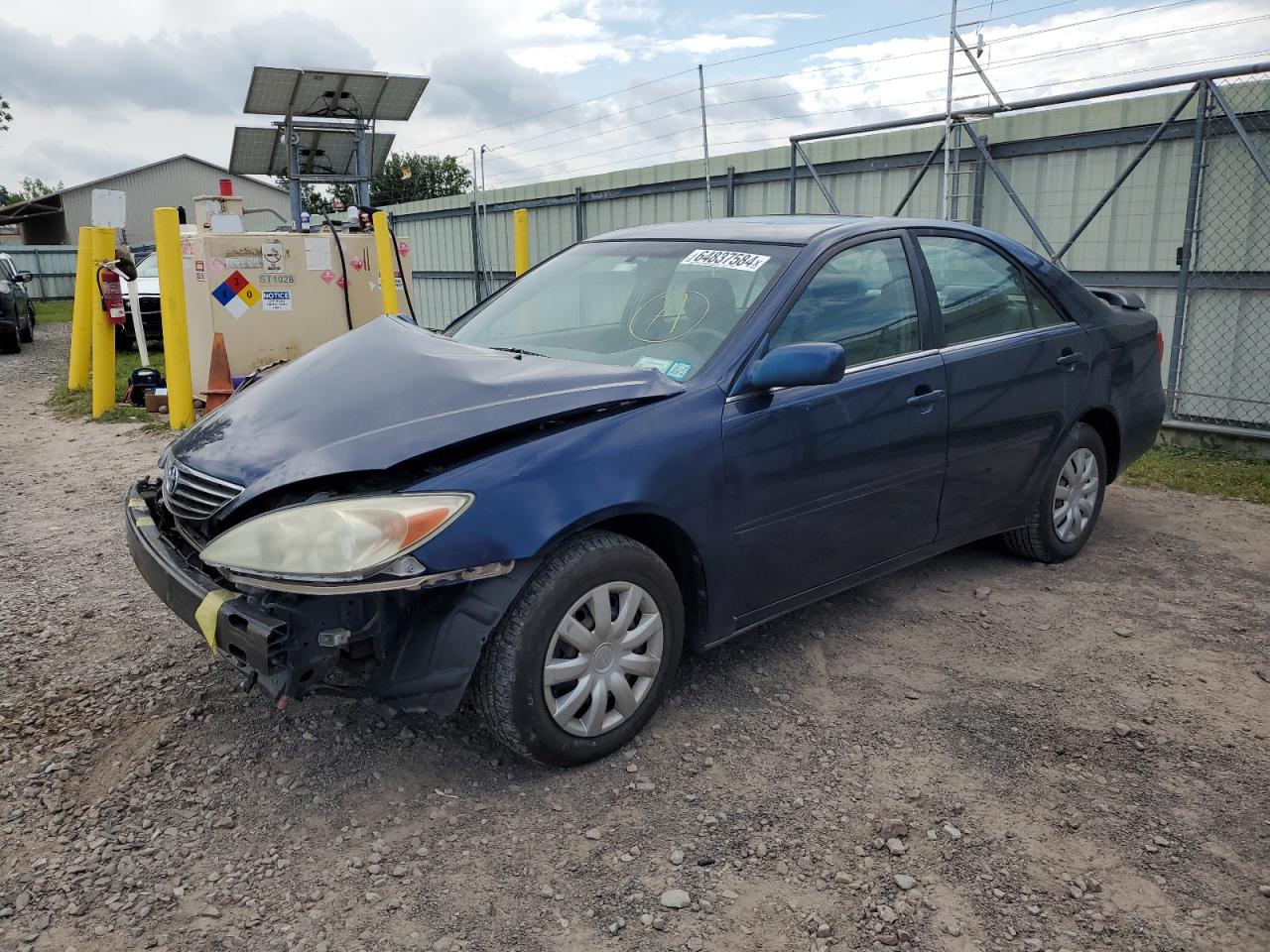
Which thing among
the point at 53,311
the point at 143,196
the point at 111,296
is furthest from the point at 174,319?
the point at 143,196

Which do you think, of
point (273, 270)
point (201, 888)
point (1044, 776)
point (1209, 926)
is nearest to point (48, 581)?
point (201, 888)

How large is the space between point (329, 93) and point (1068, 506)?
36.7ft

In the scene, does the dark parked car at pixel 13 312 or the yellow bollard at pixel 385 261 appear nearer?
the yellow bollard at pixel 385 261

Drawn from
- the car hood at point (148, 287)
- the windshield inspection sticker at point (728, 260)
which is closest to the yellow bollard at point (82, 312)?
the car hood at point (148, 287)

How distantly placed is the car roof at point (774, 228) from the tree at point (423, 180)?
186 ft

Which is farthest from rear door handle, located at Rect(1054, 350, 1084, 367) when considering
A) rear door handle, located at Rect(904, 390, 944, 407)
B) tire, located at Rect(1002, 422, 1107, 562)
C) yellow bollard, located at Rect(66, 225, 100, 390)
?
yellow bollard, located at Rect(66, 225, 100, 390)

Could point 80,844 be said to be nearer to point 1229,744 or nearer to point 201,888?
point 201,888

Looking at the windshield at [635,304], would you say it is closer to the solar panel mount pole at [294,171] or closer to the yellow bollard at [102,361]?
the yellow bollard at [102,361]

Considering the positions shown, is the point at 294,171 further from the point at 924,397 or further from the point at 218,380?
the point at 924,397

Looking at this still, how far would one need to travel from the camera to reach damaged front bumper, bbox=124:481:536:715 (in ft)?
8.43

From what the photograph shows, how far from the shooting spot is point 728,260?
366cm

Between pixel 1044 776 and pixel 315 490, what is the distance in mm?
2300

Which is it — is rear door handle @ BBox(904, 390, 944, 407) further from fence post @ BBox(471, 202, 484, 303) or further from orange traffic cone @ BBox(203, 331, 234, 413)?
fence post @ BBox(471, 202, 484, 303)

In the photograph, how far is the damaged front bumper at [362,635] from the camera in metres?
2.57
